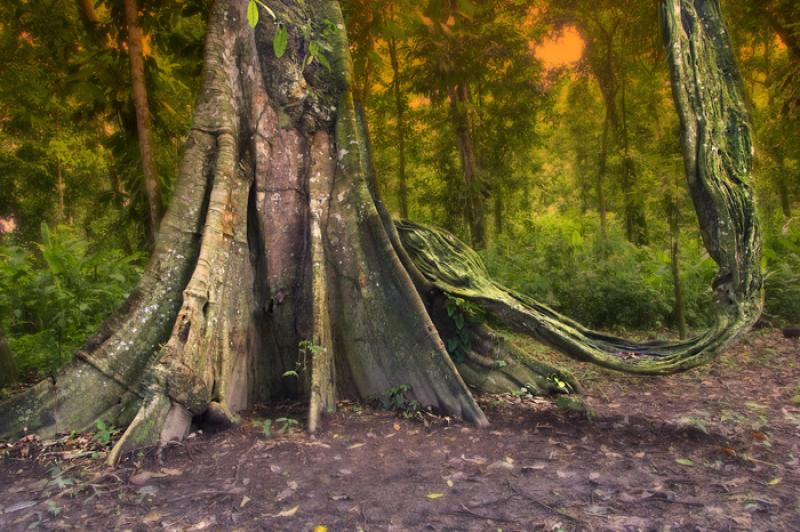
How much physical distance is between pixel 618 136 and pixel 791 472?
1324 cm

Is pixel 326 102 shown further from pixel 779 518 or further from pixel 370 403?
pixel 779 518

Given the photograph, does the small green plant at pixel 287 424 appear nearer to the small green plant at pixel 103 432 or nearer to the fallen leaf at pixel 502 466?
the small green plant at pixel 103 432

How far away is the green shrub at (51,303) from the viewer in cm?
578

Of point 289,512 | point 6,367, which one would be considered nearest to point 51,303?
point 6,367

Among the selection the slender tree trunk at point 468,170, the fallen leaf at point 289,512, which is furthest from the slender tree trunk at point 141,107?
the slender tree trunk at point 468,170

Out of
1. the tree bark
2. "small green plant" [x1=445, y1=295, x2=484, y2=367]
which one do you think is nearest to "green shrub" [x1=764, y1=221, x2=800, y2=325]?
the tree bark

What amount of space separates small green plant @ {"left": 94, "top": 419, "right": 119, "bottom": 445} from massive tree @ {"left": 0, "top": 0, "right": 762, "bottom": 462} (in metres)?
0.12

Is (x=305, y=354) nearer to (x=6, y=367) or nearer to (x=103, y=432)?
(x=103, y=432)

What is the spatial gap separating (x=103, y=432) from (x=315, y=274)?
182cm

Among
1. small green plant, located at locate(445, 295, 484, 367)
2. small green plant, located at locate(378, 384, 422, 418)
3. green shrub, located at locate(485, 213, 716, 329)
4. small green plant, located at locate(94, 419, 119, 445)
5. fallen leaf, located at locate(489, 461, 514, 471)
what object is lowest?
fallen leaf, located at locate(489, 461, 514, 471)

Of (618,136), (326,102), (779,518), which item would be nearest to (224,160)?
(326,102)

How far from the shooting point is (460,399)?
3.88 meters

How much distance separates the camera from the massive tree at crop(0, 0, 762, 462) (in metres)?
3.73

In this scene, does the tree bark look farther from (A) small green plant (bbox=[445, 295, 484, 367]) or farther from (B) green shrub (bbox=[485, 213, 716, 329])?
(A) small green plant (bbox=[445, 295, 484, 367])
